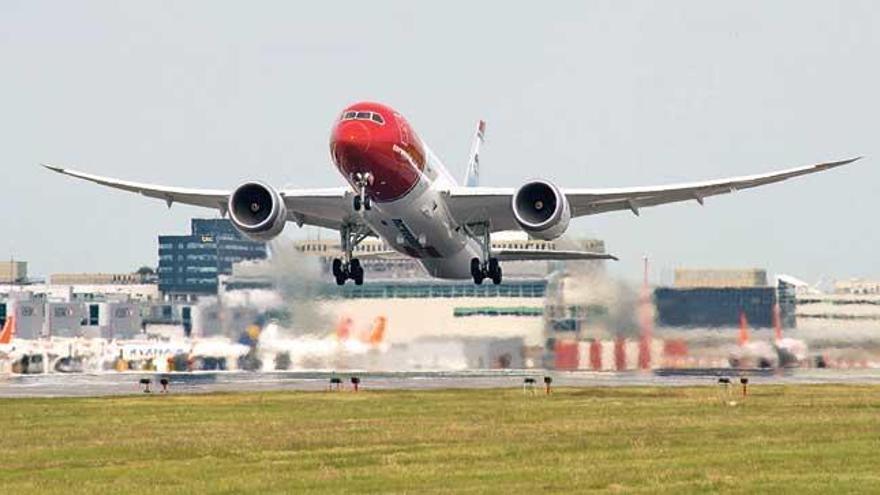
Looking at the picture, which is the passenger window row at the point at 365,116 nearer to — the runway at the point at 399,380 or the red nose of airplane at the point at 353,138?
the red nose of airplane at the point at 353,138

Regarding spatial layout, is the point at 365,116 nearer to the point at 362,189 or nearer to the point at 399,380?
the point at 362,189

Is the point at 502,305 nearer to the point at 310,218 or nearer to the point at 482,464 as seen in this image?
the point at 310,218

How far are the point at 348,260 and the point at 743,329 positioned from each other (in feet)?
72.2

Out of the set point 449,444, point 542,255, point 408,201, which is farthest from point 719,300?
point 449,444

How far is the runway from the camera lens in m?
66.4

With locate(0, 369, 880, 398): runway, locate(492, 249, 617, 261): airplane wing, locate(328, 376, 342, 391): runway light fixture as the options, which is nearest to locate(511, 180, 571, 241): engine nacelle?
locate(492, 249, 617, 261): airplane wing

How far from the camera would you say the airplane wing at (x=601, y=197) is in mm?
50312


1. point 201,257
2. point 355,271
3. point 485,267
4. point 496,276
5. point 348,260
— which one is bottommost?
point 496,276

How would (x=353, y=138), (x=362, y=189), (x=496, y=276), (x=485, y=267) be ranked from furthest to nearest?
(x=496, y=276), (x=485, y=267), (x=362, y=189), (x=353, y=138)

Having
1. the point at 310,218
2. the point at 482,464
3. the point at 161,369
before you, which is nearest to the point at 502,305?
the point at 310,218

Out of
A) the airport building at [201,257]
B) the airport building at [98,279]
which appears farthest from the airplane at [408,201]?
the airport building at [98,279]

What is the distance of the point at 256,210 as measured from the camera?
50.5 metres

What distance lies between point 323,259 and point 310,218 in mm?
15542

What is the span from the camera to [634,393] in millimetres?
59906
